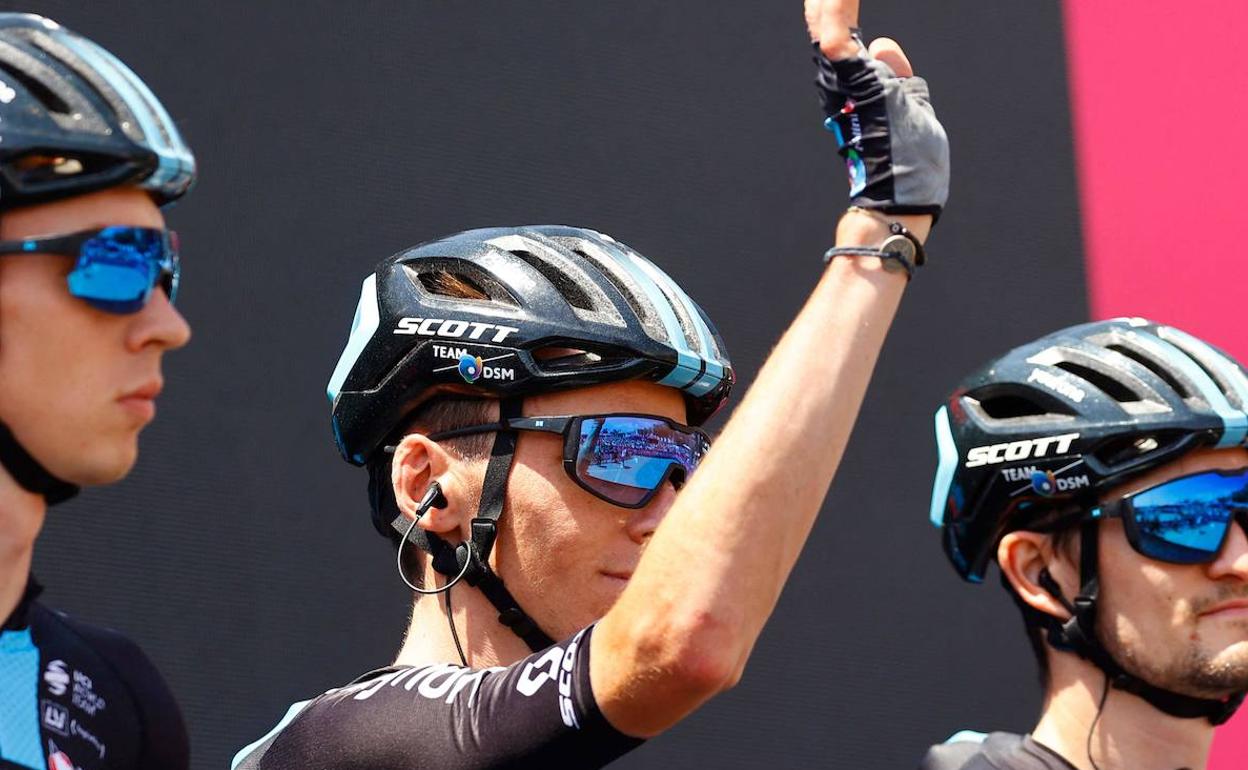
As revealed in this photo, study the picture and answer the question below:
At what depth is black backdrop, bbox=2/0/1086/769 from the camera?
3.60 m

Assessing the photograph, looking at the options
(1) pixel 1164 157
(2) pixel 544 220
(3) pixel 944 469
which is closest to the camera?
(3) pixel 944 469

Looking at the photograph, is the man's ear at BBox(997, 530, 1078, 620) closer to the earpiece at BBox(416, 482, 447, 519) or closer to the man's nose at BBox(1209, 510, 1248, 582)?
the man's nose at BBox(1209, 510, 1248, 582)

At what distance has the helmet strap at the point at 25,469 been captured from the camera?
1.83m

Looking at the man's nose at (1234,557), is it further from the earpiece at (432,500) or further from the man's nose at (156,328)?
the man's nose at (156,328)

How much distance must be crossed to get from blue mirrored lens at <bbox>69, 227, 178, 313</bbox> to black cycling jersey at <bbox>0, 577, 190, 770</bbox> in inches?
13.0

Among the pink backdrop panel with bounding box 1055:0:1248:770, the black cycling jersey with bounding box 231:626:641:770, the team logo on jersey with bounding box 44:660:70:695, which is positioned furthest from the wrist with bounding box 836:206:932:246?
the pink backdrop panel with bounding box 1055:0:1248:770

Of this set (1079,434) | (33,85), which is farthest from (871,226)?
(1079,434)

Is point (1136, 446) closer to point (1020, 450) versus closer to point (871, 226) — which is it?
point (1020, 450)

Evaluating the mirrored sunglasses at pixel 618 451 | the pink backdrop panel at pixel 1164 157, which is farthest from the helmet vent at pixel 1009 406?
the pink backdrop panel at pixel 1164 157

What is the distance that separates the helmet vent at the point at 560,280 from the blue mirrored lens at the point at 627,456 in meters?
0.19

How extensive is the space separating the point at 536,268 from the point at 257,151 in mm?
1194

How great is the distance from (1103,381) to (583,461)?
114 centimetres

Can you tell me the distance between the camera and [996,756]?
9.91ft

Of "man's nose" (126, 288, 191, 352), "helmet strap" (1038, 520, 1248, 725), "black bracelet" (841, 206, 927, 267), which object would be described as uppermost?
"black bracelet" (841, 206, 927, 267)
